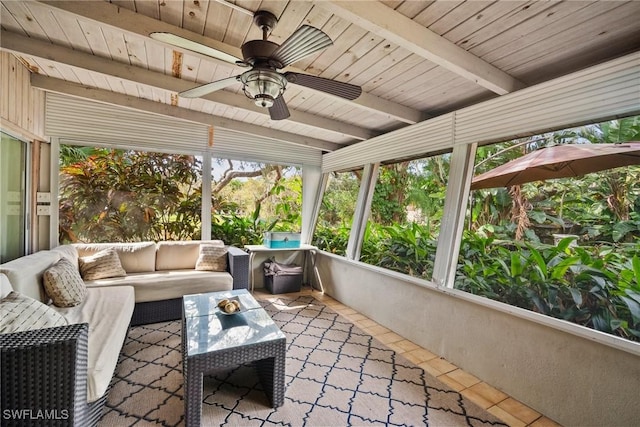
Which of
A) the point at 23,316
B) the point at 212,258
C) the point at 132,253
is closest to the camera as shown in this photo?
the point at 23,316

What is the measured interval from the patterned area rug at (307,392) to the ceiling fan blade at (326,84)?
215 cm

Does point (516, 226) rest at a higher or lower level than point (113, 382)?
higher

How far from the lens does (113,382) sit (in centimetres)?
220

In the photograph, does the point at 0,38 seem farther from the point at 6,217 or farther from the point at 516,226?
the point at 516,226

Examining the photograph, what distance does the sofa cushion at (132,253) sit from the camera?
3.49m

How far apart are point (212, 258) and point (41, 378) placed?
98.9 inches

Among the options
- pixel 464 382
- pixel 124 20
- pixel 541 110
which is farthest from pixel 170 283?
pixel 541 110

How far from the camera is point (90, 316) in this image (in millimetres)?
2312

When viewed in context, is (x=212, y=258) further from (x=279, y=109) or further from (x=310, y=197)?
Answer: (x=279, y=109)

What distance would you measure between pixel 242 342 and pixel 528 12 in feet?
8.59

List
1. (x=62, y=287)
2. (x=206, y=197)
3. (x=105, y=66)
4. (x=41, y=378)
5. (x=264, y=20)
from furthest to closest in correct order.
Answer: (x=206, y=197) < (x=105, y=66) < (x=62, y=287) < (x=264, y=20) < (x=41, y=378)

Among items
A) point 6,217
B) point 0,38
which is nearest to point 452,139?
→ point 0,38

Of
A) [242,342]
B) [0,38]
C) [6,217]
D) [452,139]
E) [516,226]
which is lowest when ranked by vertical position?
[242,342]

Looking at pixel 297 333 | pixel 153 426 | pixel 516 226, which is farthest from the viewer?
pixel 297 333
